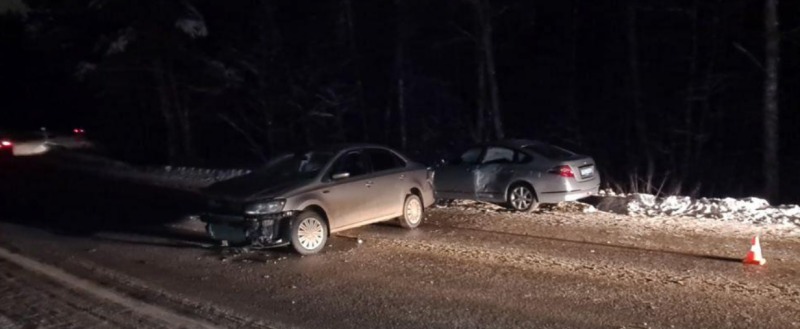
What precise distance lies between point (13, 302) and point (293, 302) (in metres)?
3.30

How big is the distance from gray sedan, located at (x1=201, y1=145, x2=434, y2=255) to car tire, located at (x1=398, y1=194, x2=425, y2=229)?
0.05 feet

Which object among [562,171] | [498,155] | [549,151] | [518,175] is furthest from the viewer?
[498,155]

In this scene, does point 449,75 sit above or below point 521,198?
above

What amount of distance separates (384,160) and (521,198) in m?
3.58

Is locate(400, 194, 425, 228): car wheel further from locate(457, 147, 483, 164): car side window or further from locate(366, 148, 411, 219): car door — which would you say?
locate(457, 147, 483, 164): car side window

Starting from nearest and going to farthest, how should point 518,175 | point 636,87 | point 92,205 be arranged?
1. point 518,175
2. point 92,205
3. point 636,87

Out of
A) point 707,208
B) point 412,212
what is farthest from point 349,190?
point 707,208

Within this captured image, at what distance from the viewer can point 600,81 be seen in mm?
36219

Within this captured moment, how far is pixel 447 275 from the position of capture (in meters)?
10.3

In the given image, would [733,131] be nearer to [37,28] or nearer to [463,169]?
[463,169]

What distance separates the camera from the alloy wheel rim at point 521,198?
52.7 ft

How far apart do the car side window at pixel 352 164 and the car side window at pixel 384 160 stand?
21cm

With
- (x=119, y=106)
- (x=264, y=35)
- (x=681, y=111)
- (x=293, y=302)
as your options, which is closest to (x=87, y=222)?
(x=293, y=302)

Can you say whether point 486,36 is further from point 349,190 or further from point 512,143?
point 349,190
